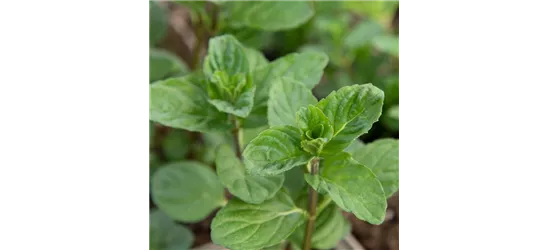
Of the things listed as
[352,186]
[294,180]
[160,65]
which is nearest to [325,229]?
[294,180]

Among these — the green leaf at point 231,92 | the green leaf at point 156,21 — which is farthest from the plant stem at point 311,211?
the green leaf at point 156,21

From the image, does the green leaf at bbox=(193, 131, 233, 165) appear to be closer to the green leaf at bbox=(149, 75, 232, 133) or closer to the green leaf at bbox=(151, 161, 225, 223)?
the green leaf at bbox=(151, 161, 225, 223)

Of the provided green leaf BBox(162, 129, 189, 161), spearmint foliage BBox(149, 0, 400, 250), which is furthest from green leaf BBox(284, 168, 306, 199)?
green leaf BBox(162, 129, 189, 161)

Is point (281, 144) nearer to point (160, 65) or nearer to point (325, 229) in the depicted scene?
point (325, 229)

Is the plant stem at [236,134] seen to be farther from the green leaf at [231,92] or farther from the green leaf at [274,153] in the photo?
the green leaf at [274,153]

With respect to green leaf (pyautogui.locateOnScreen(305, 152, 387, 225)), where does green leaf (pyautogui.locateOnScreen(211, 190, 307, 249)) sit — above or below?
below
